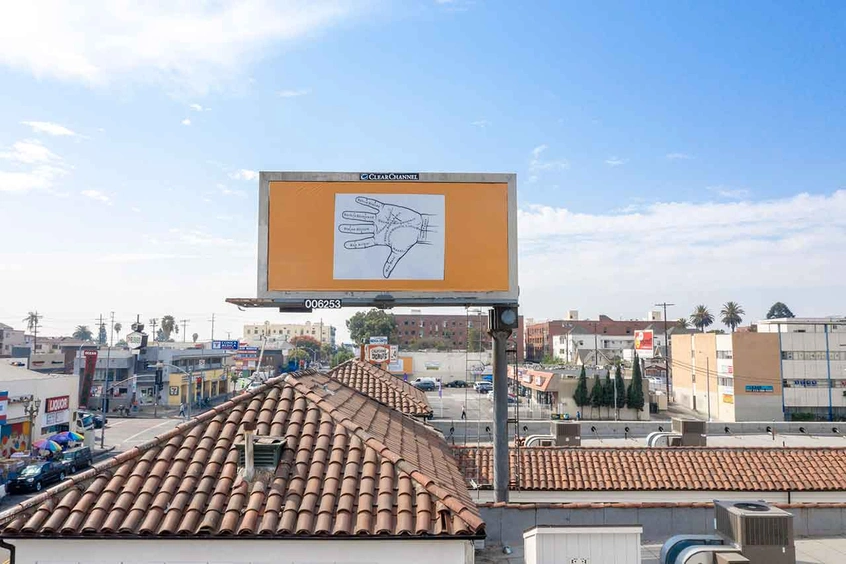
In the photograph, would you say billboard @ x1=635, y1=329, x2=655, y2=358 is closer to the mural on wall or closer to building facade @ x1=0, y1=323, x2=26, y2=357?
the mural on wall

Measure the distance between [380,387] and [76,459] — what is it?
76.7 ft

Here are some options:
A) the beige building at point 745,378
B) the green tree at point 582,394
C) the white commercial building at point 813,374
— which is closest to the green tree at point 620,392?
the green tree at point 582,394

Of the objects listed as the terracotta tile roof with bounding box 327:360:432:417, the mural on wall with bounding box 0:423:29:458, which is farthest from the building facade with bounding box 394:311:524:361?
the terracotta tile roof with bounding box 327:360:432:417

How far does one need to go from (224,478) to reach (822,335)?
6248 centimetres

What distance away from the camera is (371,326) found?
435 ft

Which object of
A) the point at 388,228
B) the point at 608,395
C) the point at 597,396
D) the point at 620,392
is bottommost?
the point at 597,396

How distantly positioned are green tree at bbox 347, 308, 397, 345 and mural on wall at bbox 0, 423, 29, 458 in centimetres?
9011

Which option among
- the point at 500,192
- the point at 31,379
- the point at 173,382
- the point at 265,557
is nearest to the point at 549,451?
the point at 500,192

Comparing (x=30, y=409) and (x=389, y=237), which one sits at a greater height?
(x=389, y=237)

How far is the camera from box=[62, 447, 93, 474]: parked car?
106 ft

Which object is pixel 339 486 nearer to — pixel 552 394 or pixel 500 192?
pixel 500 192

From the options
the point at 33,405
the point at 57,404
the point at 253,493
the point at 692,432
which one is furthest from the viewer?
the point at 57,404

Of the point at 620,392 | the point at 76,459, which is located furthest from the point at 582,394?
the point at 76,459

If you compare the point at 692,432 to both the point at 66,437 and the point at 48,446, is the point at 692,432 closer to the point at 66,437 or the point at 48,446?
the point at 48,446
